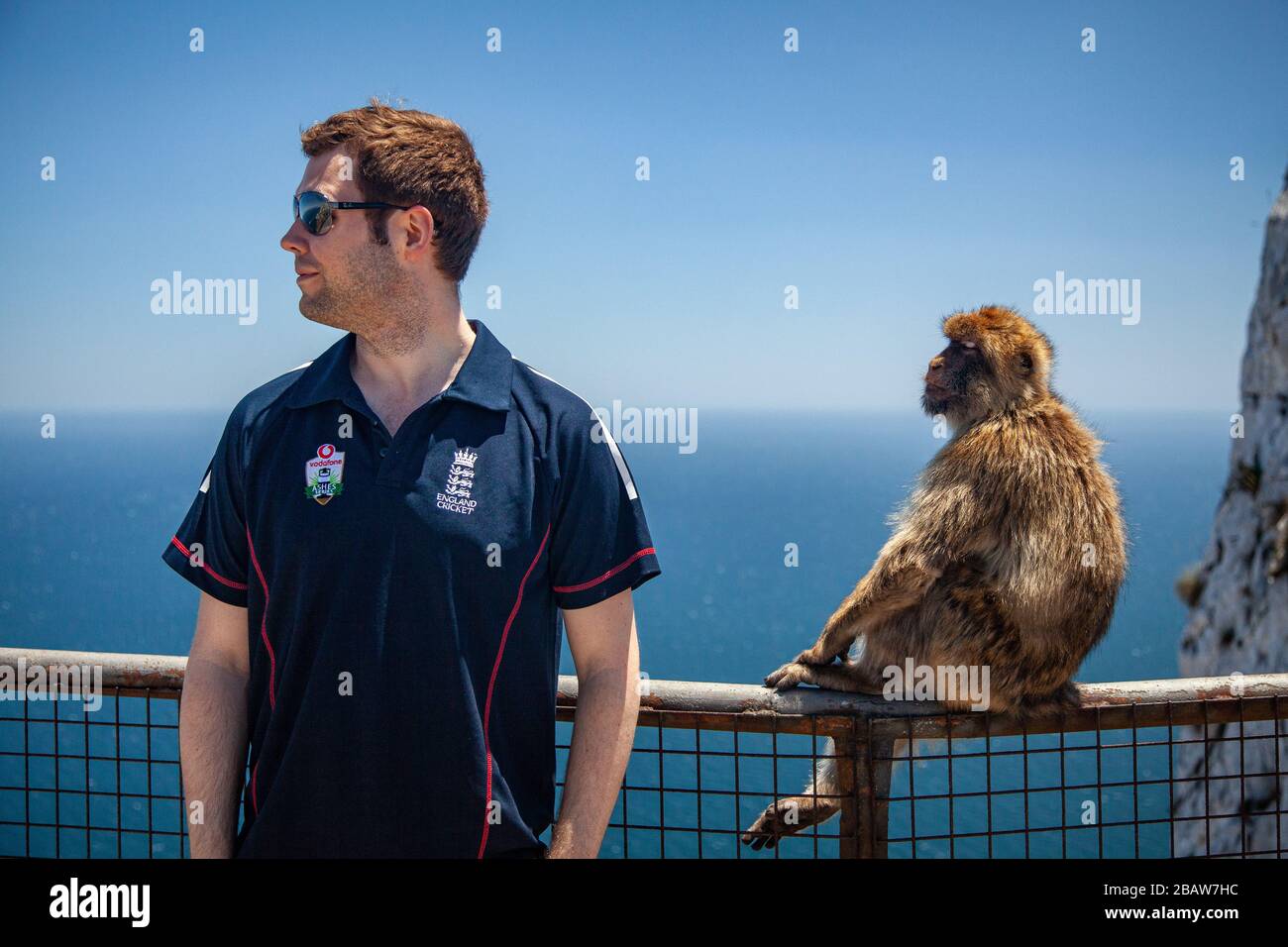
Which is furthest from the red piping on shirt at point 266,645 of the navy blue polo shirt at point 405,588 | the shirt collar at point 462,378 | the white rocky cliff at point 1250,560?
the white rocky cliff at point 1250,560

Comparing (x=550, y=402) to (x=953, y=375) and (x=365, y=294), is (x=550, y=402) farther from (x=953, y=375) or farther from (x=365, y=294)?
(x=953, y=375)

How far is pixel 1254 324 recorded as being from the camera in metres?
10.5

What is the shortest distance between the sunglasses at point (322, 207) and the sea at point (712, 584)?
3.89 ft

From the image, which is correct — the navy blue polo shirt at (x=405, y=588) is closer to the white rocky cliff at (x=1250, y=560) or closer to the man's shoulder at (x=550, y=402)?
the man's shoulder at (x=550, y=402)

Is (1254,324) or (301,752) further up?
(1254,324)

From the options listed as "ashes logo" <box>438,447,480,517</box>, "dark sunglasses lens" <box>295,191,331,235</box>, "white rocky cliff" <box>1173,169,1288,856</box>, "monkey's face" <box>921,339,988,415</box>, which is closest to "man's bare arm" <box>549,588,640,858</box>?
"ashes logo" <box>438,447,480,517</box>

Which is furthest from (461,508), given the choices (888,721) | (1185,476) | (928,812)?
(1185,476)

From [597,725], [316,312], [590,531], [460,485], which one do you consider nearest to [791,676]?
[597,725]

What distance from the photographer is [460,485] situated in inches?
61.9

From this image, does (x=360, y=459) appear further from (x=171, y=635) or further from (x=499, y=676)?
(x=171, y=635)

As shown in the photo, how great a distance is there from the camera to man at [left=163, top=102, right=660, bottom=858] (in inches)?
60.6
